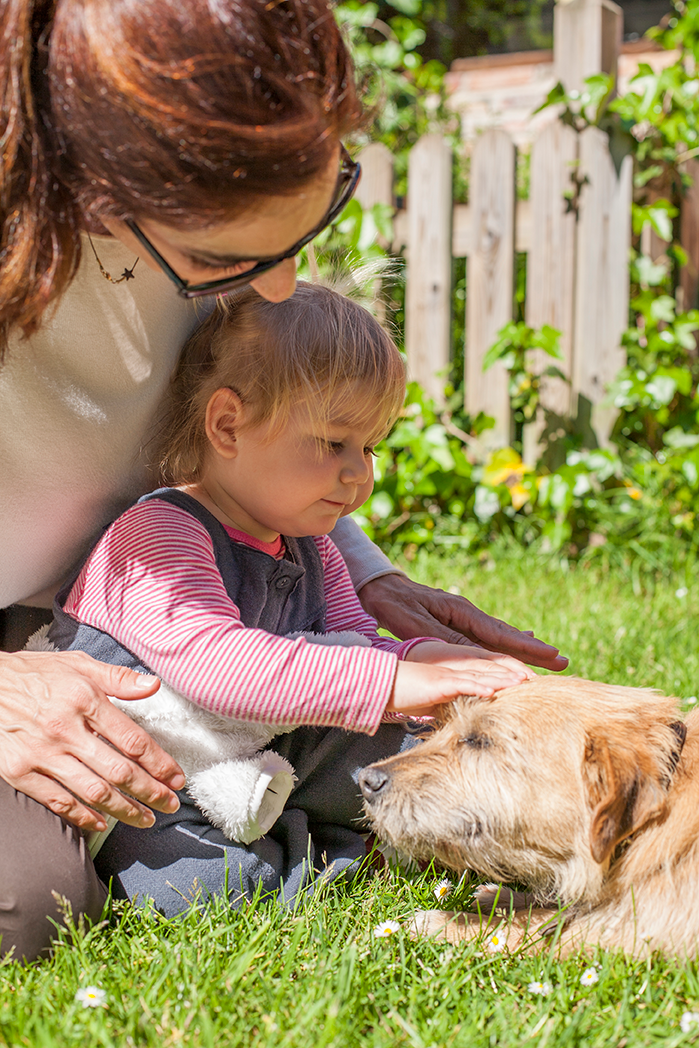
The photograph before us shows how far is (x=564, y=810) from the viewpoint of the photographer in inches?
77.5

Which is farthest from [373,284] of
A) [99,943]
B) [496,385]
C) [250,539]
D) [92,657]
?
[496,385]

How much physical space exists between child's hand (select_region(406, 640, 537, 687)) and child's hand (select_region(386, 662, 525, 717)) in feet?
0.16

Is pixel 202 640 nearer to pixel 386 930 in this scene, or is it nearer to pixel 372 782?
pixel 372 782

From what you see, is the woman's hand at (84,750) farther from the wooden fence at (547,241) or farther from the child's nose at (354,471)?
the wooden fence at (547,241)

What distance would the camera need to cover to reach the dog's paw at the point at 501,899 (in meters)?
2.23

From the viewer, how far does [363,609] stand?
2877 millimetres

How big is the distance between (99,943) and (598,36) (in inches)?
203

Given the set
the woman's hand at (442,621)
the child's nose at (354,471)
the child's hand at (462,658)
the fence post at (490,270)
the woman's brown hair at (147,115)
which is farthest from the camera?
the fence post at (490,270)

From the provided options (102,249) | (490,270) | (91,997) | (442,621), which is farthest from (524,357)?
(91,997)

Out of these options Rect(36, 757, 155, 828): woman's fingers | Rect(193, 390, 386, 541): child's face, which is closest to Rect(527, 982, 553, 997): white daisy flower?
Rect(36, 757, 155, 828): woman's fingers

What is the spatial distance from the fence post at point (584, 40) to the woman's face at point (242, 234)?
415 centimetres

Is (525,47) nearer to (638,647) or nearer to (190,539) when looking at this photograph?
(638,647)

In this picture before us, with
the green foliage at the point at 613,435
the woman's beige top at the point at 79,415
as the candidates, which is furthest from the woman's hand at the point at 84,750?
the green foliage at the point at 613,435

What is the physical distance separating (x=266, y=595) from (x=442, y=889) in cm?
82
